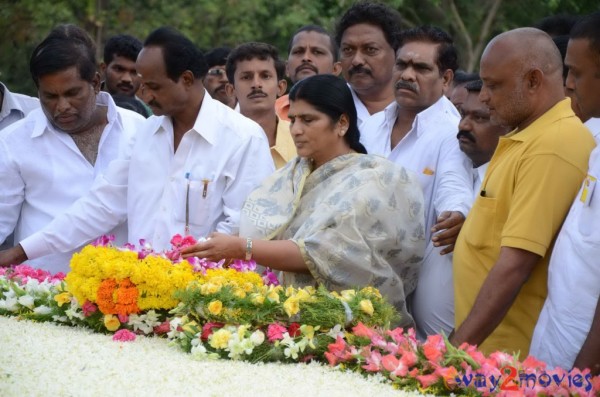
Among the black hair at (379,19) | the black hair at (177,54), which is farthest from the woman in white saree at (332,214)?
the black hair at (379,19)

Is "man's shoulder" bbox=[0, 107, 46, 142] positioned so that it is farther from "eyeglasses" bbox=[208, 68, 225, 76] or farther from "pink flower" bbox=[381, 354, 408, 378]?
"pink flower" bbox=[381, 354, 408, 378]

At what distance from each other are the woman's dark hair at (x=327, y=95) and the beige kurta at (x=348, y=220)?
244mm

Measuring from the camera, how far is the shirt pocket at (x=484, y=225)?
183 inches

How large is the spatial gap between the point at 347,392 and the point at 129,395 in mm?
838

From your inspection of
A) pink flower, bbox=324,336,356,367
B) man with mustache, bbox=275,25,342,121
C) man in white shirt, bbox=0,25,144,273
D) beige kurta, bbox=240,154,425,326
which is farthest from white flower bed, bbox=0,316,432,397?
man with mustache, bbox=275,25,342,121

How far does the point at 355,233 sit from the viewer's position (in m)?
5.27

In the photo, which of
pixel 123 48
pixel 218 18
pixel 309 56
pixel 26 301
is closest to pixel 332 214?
pixel 26 301

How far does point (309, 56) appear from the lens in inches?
324

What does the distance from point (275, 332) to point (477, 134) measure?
1890mm

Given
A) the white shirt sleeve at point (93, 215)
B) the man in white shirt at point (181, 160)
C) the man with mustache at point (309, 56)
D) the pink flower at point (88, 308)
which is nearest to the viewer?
the pink flower at point (88, 308)

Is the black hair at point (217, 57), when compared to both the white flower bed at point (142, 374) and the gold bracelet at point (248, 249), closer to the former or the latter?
the gold bracelet at point (248, 249)

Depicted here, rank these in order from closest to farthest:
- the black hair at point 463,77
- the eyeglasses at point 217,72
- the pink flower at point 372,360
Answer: the pink flower at point 372,360 < the black hair at point 463,77 < the eyeglasses at point 217,72

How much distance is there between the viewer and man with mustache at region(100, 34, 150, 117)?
920cm

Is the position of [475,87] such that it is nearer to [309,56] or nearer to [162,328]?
[162,328]
